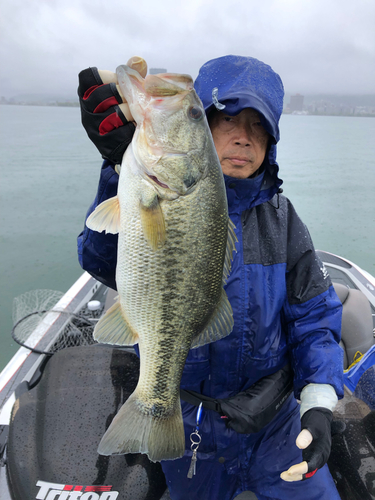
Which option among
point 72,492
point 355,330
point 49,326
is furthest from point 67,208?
point 72,492

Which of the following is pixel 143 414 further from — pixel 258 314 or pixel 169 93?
pixel 169 93

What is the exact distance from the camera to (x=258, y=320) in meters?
1.67

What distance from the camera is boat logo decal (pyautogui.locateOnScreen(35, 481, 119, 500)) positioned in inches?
66.0

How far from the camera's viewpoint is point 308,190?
15203 millimetres

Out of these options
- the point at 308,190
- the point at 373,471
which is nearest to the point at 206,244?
the point at 373,471

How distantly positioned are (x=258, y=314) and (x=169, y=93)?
1.11 meters

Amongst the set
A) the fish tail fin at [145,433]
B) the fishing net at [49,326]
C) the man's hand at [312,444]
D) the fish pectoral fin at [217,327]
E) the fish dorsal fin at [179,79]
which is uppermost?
the fish dorsal fin at [179,79]

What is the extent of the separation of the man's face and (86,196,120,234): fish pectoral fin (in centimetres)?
71

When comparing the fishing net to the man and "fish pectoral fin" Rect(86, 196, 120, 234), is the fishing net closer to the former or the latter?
the man

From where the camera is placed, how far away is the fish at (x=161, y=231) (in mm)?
Answer: 1221

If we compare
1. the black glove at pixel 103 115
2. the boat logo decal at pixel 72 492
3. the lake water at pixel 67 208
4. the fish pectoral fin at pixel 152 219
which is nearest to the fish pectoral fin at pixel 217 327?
the fish pectoral fin at pixel 152 219

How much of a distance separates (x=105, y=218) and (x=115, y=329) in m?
0.46

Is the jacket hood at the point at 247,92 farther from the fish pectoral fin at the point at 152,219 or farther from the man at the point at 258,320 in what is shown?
the fish pectoral fin at the point at 152,219

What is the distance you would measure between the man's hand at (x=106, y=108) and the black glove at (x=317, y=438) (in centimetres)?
155
